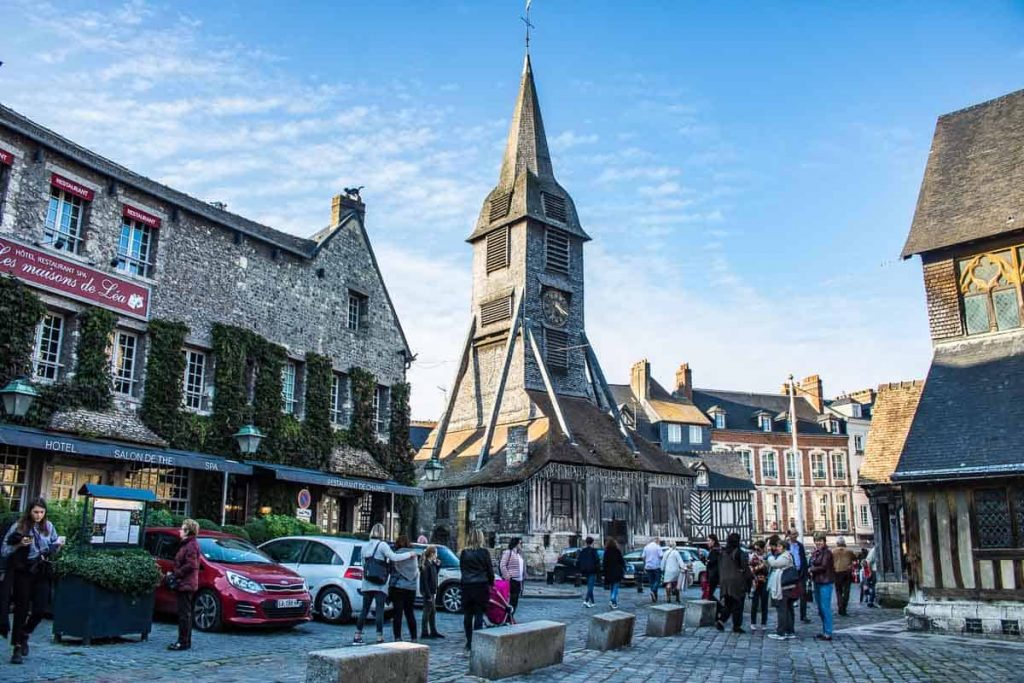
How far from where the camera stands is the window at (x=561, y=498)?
27500 mm

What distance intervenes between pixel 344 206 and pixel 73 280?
9490mm

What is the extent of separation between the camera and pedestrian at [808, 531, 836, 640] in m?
11.5

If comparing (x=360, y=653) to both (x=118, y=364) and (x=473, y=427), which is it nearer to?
(x=118, y=364)

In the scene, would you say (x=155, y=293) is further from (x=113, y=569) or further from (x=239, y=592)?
(x=113, y=569)

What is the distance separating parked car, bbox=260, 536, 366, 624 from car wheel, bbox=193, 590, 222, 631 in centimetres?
193

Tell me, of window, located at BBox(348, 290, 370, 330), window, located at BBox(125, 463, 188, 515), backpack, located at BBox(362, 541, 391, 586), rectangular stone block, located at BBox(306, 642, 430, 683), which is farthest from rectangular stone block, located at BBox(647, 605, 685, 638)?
window, located at BBox(348, 290, 370, 330)

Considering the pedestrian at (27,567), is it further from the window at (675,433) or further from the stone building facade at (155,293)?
the window at (675,433)

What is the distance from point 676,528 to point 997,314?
58.5 feet

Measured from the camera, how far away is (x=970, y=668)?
874cm

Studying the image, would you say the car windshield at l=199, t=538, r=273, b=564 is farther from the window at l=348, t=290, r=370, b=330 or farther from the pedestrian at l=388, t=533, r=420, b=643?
the window at l=348, t=290, r=370, b=330

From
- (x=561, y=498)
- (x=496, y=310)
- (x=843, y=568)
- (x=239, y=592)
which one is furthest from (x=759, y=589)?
(x=496, y=310)

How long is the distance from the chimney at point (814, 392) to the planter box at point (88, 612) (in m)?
51.9

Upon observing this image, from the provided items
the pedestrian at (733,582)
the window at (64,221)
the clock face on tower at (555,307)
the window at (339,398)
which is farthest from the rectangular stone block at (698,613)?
the clock face on tower at (555,307)

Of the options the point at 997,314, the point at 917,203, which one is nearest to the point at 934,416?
the point at 997,314
